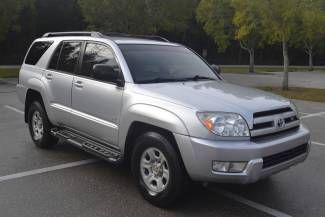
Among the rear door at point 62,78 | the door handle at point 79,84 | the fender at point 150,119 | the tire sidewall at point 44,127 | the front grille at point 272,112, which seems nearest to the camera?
the fender at point 150,119

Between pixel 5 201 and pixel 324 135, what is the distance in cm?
652

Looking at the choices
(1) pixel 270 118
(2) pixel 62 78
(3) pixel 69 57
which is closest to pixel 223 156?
(1) pixel 270 118

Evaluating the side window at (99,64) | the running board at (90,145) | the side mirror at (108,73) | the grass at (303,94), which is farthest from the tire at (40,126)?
the grass at (303,94)

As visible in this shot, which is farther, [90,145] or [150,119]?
[90,145]

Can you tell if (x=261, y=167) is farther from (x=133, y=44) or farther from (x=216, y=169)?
(x=133, y=44)

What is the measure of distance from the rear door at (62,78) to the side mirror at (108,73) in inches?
37.6

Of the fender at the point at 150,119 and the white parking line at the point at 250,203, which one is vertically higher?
the fender at the point at 150,119

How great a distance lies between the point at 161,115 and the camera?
456 cm

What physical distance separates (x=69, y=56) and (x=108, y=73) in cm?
144

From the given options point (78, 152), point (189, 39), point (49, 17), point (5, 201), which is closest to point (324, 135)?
point (78, 152)

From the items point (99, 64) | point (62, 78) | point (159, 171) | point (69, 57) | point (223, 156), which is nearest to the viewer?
point (223, 156)

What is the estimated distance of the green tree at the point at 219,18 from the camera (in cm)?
3173

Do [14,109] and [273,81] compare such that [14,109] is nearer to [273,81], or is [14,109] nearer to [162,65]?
[162,65]

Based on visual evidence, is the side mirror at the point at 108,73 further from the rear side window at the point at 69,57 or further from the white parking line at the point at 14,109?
the white parking line at the point at 14,109
